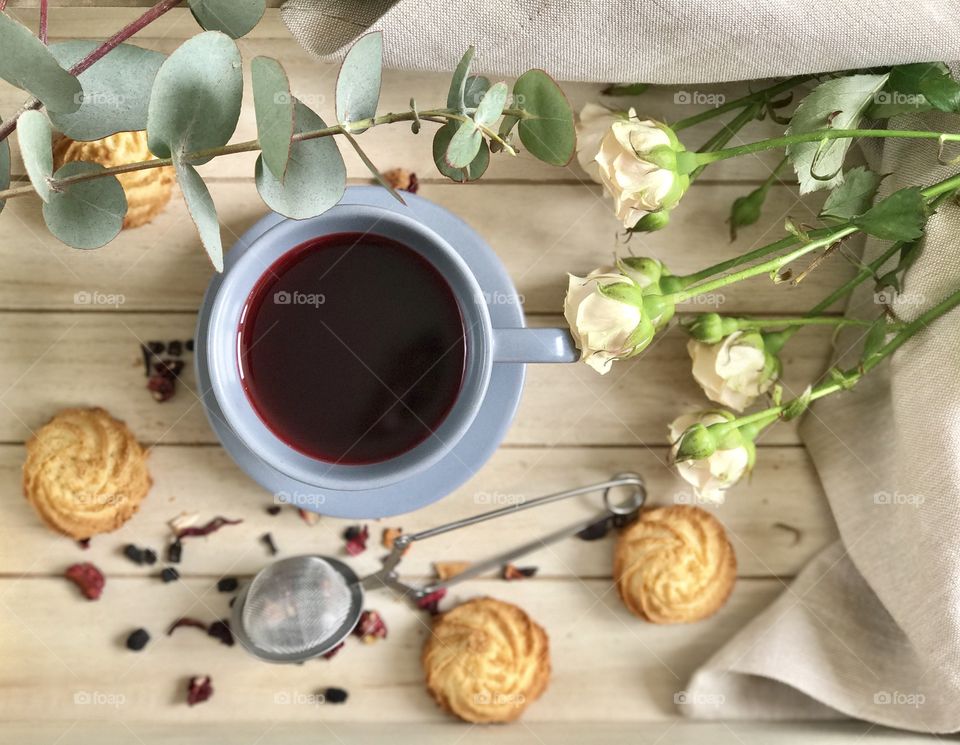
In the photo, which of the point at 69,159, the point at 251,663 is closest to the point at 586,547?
the point at 251,663

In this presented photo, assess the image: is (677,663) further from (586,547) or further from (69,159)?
(69,159)

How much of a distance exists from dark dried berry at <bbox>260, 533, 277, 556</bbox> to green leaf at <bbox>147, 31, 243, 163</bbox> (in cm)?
48

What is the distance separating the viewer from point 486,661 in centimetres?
87

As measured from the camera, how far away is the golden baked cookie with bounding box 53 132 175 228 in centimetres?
83

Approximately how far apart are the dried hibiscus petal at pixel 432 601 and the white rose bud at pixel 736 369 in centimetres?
33

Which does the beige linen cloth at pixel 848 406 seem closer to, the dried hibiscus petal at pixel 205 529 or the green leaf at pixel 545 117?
the green leaf at pixel 545 117

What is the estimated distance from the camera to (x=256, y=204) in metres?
0.88

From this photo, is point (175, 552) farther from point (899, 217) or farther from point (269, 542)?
point (899, 217)

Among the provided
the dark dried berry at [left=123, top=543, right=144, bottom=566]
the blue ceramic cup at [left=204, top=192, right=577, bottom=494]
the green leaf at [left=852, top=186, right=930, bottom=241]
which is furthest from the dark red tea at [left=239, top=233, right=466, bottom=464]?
the green leaf at [left=852, top=186, right=930, bottom=241]

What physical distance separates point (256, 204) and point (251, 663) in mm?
460

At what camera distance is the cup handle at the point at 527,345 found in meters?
0.70

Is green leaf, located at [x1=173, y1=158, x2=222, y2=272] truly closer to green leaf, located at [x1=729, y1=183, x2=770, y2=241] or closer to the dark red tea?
the dark red tea

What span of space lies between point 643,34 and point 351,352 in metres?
0.38

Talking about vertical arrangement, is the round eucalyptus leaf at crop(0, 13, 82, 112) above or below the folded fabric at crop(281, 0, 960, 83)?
below
